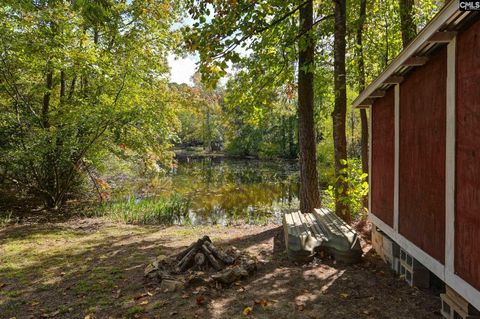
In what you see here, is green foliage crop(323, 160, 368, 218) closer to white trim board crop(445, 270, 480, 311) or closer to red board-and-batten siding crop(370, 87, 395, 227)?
red board-and-batten siding crop(370, 87, 395, 227)

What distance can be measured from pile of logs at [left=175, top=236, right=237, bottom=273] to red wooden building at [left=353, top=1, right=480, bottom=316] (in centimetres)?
245

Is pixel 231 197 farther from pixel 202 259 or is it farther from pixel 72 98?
pixel 202 259

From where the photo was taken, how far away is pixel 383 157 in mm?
5758

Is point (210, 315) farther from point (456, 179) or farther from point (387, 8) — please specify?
point (387, 8)

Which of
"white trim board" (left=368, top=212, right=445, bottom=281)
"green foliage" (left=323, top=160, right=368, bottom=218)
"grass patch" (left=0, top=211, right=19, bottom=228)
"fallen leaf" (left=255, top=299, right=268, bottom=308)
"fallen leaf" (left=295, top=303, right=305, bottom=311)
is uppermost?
"green foliage" (left=323, top=160, right=368, bottom=218)

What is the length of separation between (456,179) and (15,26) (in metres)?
10.3

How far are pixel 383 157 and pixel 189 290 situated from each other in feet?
12.3

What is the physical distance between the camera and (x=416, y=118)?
166 inches

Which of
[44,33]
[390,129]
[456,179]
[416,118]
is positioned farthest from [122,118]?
[456,179]

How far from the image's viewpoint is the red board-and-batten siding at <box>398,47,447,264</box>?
3543mm

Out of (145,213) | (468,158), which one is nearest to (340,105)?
(468,158)

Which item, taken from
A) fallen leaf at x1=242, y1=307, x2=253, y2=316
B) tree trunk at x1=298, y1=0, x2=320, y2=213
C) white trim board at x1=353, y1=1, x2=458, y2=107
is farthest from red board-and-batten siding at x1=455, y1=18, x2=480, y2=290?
tree trunk at x1=298, y1=0, x2=320, y2=213

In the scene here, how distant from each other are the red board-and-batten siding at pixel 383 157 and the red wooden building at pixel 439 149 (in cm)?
3

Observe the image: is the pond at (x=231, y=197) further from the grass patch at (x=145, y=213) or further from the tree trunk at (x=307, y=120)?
the tree trunk at (x=307, y=120)
